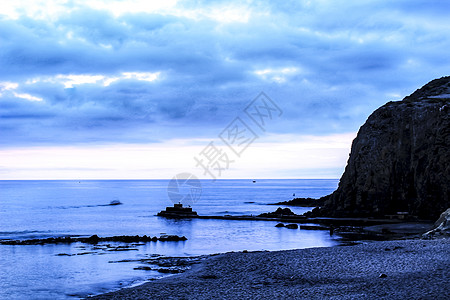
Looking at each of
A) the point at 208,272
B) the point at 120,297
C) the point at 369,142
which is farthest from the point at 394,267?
the point at 369,142

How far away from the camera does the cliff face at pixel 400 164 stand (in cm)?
6675

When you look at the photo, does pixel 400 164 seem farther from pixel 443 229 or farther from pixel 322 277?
pixel 322 277

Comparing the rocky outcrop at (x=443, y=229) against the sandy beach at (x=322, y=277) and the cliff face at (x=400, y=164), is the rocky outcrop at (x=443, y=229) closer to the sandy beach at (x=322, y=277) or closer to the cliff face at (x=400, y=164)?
the sandy beach at (x=322, y=277)

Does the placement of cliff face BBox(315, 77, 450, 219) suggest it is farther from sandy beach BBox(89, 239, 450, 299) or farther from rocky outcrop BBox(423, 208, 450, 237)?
sandy beach BBox(89, 239, 450, 299)

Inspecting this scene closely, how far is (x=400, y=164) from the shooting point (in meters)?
73.6

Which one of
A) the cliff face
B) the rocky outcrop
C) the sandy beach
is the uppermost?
the cliff face

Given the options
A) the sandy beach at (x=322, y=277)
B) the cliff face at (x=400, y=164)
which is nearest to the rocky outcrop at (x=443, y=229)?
the sandy beach at (x=322, y=277)

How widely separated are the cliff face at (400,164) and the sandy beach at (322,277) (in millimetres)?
35315

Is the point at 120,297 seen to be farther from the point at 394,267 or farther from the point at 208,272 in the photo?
the point at 394,267

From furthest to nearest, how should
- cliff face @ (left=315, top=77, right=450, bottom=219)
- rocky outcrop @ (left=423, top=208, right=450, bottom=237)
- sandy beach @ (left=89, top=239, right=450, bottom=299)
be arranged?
1. cliff face @ (left=315, top=77, right=450, bottom=219)
2. rocky outcrop @ (left=423, top=208, right=450, bottom=237)
3. sandy beach @ (left=89, top=239, right=450, bottom=299)

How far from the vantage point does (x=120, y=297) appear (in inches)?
957

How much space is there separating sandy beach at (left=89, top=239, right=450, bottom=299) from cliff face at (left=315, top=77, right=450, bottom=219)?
Result: 116 ft

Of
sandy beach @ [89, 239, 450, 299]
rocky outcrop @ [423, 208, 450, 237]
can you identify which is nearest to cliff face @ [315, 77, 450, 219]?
rocky outcrop @ [423, 208, 450, 237]

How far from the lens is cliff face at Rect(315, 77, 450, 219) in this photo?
66.8 metres
